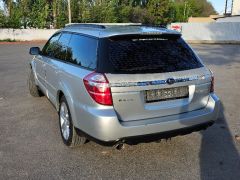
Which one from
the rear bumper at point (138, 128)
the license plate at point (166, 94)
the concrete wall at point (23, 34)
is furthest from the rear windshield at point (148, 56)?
the concrete wall at point (23, 34)

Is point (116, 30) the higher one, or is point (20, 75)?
point (116, 30)

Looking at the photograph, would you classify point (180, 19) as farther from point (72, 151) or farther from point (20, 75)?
point (72, 151)

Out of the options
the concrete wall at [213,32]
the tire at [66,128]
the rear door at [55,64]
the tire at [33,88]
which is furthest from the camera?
the concrete wall at [213,32]

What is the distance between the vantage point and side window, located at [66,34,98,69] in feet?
14.0

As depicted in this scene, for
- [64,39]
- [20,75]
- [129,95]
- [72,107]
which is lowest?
[20,75]

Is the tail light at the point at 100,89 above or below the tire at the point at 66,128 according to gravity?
above

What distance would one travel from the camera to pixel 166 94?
418 cm

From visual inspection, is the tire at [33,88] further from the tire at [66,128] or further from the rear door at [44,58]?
the tire at [66,128]

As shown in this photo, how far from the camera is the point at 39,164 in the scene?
14.3ft

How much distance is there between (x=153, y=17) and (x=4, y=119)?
60.0 meters

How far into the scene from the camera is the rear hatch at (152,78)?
395 centimetres

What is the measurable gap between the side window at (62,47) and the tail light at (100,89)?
142 centimetres

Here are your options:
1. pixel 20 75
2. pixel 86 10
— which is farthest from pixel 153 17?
pixel 20 75

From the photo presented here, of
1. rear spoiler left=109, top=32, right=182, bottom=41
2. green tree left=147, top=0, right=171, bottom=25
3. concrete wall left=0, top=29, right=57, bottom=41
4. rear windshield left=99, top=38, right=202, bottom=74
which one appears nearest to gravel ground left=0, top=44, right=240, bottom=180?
rear windshield left=99, top=38, right=202, bottom=74
